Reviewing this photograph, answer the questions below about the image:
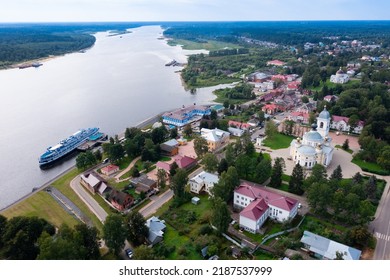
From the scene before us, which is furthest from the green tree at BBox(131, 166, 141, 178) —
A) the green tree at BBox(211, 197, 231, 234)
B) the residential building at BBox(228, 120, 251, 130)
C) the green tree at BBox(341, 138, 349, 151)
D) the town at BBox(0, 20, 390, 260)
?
the green tree at BBox(341, 138, 349, 151)

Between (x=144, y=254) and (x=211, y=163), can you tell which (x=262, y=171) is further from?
(x=144, y=254)

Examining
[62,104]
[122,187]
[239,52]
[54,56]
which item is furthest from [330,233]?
[54,56]

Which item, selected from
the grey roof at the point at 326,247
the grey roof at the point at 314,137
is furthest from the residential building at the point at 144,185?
the grey roof at the point at 314,137

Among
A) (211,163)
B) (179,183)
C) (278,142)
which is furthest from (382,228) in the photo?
(278,142)

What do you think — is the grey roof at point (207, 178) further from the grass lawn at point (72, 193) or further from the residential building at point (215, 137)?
the residential building at point (215, 137)

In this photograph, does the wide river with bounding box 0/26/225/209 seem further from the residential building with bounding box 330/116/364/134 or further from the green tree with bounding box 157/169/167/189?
the residential building with bounding box 330/116/364/134
